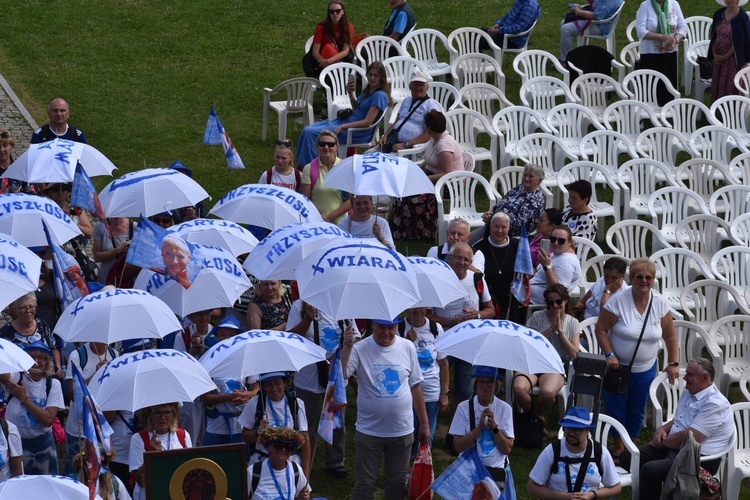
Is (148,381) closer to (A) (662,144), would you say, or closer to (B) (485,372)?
(B) (485,372)

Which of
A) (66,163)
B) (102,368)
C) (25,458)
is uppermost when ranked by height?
(66,163)

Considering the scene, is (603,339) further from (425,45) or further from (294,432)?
(425,45)

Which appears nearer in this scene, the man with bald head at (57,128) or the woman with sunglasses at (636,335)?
the woman with sunglasses at (636,335)

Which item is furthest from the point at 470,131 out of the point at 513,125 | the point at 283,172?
the point at 283,172

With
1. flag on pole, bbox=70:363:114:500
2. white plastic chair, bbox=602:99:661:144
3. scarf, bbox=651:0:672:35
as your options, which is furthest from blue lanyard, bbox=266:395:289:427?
scarf, bbox=651:0:672:35

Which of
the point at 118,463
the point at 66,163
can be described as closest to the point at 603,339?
the point at 118,463

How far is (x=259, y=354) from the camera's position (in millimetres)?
9406

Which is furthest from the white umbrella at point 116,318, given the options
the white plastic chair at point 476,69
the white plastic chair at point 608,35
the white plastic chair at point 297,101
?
the white plastic chair at point 608,35

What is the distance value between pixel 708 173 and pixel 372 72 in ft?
13.1

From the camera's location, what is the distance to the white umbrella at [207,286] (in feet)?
34.2

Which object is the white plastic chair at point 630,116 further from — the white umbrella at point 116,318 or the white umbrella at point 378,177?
the white umbrella at point 116,318

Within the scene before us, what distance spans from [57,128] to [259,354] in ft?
19.9

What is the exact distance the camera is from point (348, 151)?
15.8m

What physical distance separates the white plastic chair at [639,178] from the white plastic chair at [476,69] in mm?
3486
